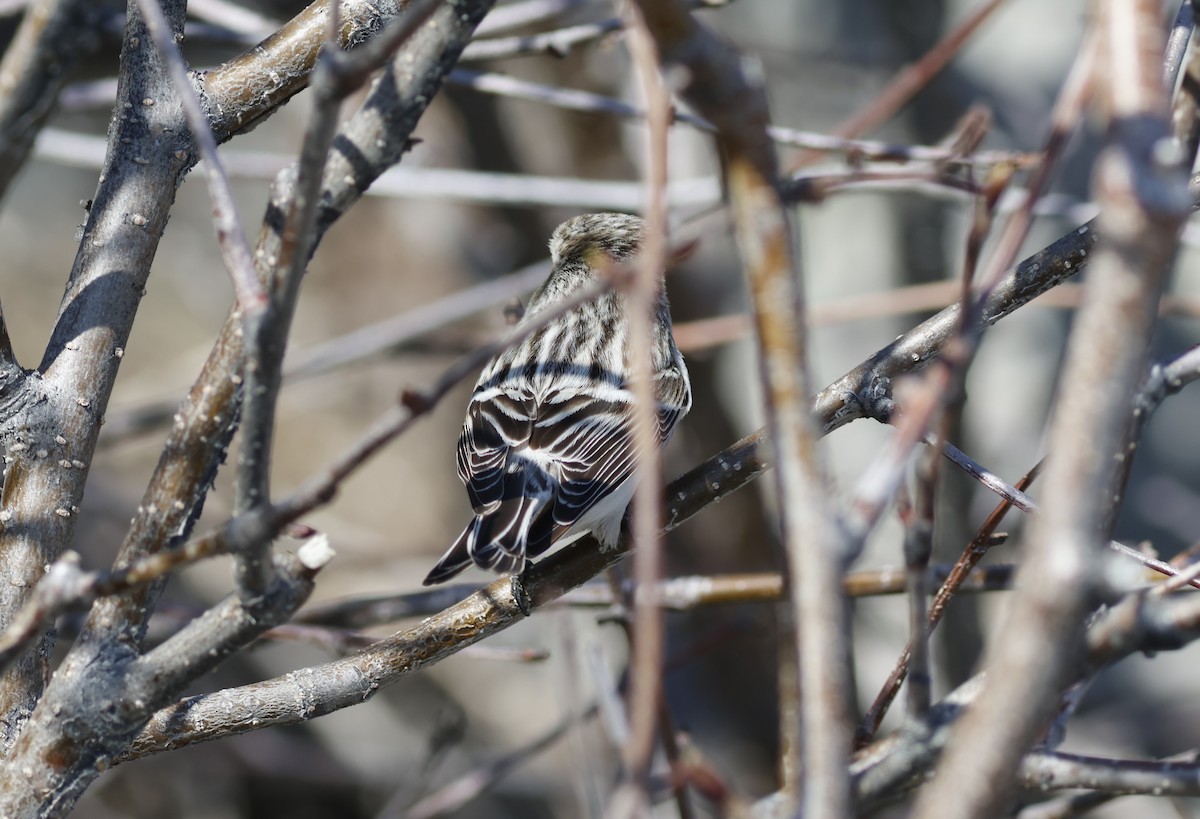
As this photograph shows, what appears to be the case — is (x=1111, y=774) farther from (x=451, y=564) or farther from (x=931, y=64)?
(x=451, y=564)

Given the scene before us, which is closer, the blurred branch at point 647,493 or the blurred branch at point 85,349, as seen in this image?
the blurred branch at point 647,493

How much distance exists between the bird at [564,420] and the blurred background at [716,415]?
1.91 feet

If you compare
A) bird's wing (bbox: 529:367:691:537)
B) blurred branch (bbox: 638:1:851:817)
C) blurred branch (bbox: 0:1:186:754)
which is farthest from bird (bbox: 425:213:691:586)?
blurred branch (bbox: 638:1:851:817)

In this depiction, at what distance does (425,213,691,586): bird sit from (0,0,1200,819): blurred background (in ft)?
1.91

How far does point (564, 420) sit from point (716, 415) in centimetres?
234

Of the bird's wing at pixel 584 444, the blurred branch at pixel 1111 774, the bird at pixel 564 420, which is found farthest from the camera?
the bird's wing at pixel 584 444

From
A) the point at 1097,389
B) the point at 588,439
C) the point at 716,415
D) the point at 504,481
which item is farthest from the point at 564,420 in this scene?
the point at 716,415

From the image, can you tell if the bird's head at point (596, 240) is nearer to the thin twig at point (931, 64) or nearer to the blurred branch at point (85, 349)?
the blurred branch at point (85, 349)

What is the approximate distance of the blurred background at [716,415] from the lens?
475 cm

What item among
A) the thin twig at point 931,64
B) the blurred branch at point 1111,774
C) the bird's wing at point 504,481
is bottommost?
the blurred branch at point 1111,774

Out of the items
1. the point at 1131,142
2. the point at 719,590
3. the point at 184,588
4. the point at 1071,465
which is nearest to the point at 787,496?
the point at 1071,465

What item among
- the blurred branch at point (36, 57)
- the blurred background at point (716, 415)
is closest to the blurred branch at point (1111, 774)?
the blurred branch at point (36, 57)

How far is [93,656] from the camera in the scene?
1.61m

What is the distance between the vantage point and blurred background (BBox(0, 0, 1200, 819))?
475 cm
